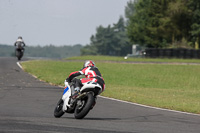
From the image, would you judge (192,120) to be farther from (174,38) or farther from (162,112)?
(174,38)

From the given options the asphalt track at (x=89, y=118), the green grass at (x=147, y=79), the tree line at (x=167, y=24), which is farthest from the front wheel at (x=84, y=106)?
the tree line at (x=167, y=24)

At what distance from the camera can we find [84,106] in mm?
9992

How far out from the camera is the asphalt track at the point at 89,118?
8.53 meters

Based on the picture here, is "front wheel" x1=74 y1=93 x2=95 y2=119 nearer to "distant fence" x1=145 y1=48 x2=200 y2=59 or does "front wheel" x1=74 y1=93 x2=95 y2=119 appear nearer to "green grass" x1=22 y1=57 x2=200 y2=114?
"green grass" x1=22 y1=57 x2=200 y2=114

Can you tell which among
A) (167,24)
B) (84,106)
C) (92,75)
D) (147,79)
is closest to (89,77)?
(92,75)

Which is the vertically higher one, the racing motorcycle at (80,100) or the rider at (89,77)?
the rider at (89,77)

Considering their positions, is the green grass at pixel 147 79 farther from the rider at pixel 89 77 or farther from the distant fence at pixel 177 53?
the distant fence at pixel 177 53

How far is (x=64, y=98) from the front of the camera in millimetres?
10703

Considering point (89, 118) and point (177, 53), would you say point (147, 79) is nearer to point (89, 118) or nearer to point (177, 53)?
point (89, 118)

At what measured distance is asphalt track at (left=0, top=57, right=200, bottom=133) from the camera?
28.0 feet

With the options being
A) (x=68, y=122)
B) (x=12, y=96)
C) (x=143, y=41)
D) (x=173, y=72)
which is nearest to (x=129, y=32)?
(x=143, y=41)

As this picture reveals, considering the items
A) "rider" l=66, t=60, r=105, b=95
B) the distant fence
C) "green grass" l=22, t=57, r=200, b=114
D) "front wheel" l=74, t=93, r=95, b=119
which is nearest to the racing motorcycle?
"front wheel" l=74, t=93, r=95, b=119

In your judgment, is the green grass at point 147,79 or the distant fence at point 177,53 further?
the distant fence at point 177,53

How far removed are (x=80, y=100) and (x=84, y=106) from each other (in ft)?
0.89
